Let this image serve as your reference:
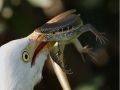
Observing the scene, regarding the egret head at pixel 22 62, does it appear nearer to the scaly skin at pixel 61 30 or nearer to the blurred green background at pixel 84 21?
the scaly skin at pixel 61 30

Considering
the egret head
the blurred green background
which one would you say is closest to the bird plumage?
the egret head

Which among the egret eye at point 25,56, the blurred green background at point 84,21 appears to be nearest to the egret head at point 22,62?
the egret eye at point 25,56

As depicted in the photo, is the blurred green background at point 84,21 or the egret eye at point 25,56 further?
the blurred green background at point 84,21

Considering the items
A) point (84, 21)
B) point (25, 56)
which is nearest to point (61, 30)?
point (25, 56)

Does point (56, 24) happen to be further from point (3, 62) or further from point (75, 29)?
point (3, 62)

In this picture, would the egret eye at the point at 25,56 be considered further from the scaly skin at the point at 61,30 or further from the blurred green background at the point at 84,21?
the blurred green background at the point at 84,21

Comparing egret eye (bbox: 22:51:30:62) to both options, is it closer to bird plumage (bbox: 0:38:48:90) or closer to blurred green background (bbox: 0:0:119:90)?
bird plumage (bbox: 0:38:48:90)

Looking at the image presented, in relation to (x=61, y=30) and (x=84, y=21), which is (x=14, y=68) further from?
(x=84, y=21)

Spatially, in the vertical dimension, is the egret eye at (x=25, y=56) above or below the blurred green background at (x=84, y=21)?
above

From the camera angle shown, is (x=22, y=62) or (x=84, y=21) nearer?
(x=22, y=62)
